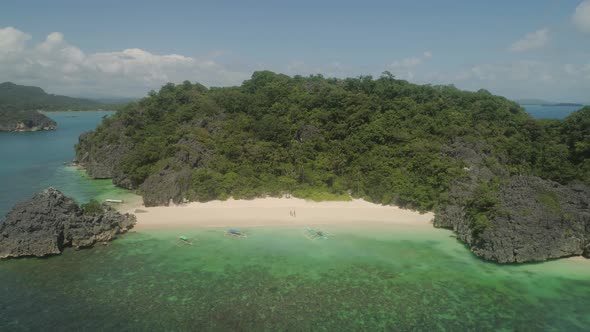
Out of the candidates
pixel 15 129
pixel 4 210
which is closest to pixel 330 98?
pixel 4 210

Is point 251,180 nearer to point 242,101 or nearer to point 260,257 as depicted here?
point 260,257

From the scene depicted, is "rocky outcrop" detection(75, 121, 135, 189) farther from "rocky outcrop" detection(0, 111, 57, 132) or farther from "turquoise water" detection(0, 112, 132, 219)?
"rocky outcrop" detection(0, 111, 57, 132)

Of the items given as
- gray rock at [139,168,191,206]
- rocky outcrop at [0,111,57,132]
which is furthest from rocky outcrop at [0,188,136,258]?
rocky outcrop at [0,111,57,132]

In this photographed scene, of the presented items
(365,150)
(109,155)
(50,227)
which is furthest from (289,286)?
(109,155)

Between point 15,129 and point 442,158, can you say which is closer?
point 442,158

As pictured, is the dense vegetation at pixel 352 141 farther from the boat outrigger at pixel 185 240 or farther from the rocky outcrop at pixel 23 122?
the rocky outcrop at pixel 23 122

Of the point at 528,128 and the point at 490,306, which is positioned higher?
the point at 528,128
